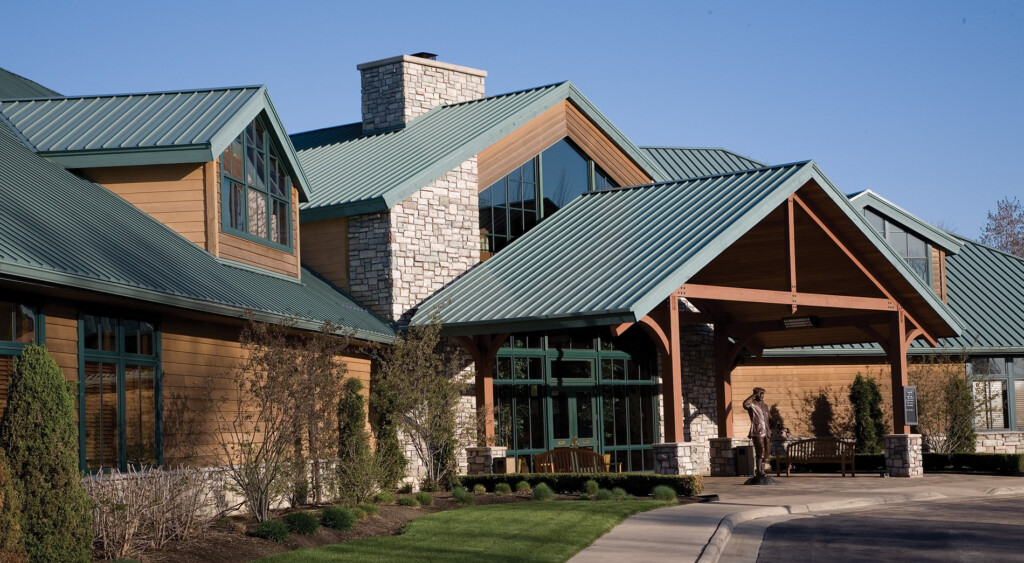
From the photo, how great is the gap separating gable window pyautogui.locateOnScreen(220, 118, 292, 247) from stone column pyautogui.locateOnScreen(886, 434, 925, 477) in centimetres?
1300

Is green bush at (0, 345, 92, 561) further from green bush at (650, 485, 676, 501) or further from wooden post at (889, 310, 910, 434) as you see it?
wooden post at (889, 310, 910, 434)

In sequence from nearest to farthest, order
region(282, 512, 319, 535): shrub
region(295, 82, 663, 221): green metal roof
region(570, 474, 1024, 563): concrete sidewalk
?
region(570, 474, 1024, 563): concrete sidewalk, region(282, 512, 319, 535): shrub, region(295, 82, 663, 221): green metal roof

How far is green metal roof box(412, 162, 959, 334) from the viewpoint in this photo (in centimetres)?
1972

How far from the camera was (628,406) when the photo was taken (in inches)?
1040

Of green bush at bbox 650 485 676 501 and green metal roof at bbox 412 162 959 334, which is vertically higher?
green metal roof at bbox 412 162 959 334

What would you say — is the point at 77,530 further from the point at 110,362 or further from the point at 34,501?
the point at 110,362

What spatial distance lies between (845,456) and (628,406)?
483 cm

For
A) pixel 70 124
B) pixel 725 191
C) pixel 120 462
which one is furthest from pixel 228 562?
pixel 725 191

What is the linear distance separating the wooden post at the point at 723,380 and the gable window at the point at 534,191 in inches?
177

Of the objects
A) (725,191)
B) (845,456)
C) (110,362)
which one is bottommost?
(845,456)

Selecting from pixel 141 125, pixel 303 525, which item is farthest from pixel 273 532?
pixel 141 125

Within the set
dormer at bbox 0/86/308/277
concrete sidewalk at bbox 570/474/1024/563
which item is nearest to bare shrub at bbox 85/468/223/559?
concrete sidewalk at bbox 570/474/1024/563

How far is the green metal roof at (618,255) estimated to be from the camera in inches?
776

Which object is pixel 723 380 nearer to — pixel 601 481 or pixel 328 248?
pixel 601 481
